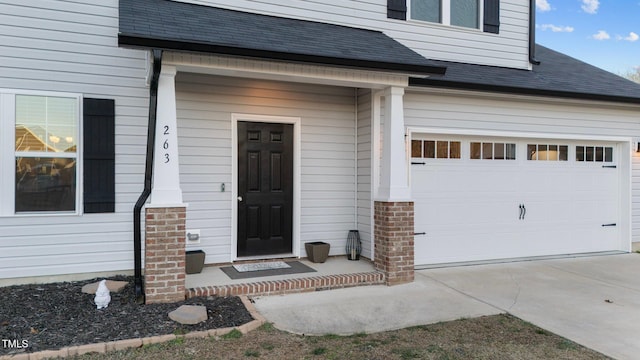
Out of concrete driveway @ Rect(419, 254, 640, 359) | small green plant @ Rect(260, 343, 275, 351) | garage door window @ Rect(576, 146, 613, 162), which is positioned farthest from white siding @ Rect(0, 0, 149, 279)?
garage door window @ Rect(576, 146, 613, 162)

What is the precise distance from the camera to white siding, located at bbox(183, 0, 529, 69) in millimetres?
7059

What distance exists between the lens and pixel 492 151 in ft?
25.4

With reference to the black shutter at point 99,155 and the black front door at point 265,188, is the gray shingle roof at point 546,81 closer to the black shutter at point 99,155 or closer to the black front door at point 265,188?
the black front door at point 265,188

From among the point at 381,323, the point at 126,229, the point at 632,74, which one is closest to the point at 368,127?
the point at 381,323

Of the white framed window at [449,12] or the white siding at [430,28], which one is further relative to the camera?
the white framed window at [449,12]

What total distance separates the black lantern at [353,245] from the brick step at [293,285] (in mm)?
880

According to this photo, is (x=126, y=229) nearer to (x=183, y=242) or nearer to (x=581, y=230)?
(x=183, y=242)

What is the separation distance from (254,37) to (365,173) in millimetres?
2665

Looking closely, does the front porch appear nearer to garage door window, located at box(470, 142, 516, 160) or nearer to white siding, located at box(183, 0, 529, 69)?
garage door window, located at box(470, 142, 516, 160)

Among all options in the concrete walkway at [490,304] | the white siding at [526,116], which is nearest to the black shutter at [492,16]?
the white siding at [526,116]

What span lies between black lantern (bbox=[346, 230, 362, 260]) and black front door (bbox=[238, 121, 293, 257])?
2.96 feet

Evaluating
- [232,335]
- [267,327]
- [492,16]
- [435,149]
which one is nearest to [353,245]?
[435,149]

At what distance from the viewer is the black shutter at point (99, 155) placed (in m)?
5.84

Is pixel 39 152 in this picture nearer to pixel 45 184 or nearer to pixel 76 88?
pixel 45 184
